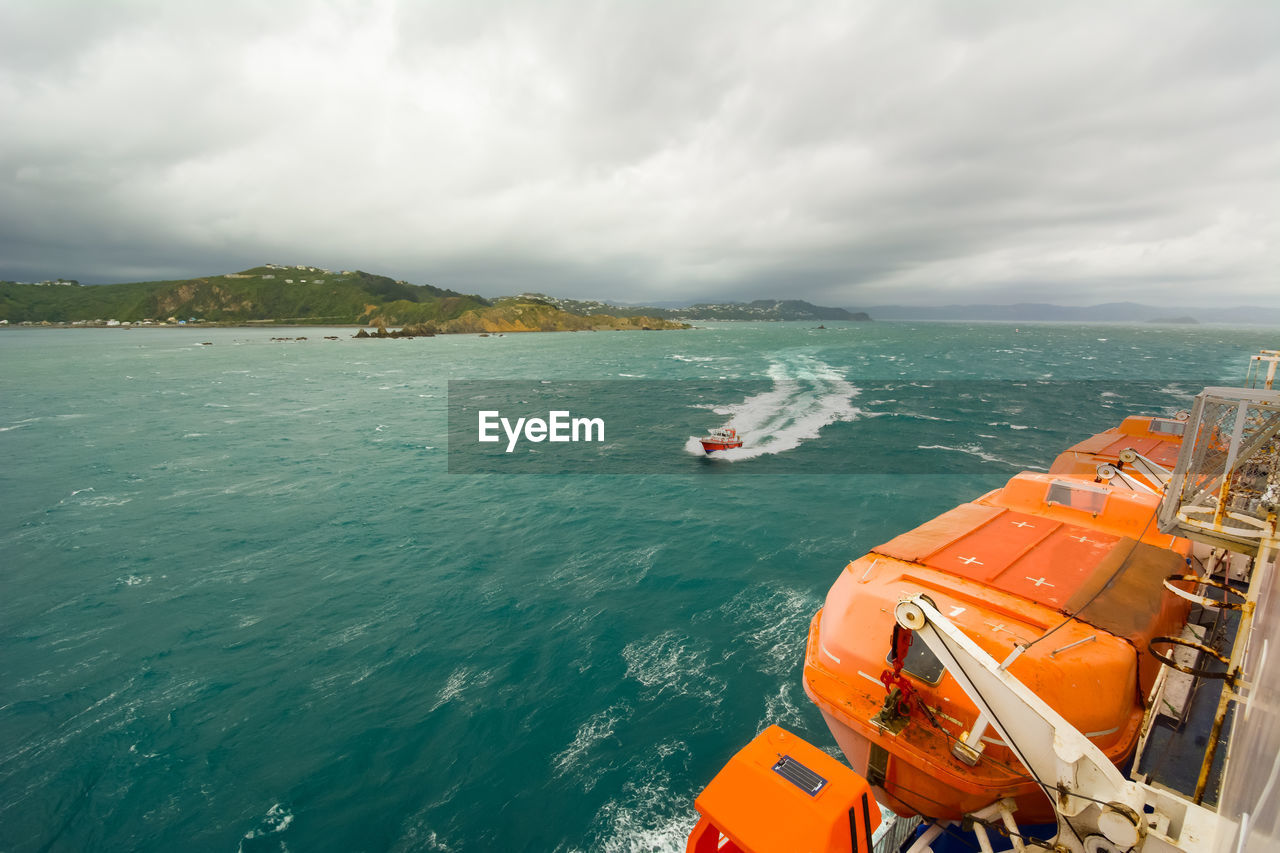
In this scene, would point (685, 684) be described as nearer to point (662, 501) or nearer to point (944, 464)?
point (662, 501)

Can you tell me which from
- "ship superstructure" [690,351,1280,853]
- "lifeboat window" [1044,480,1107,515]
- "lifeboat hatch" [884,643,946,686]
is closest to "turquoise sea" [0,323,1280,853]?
"ship superstructure" [690,351,1280,853]

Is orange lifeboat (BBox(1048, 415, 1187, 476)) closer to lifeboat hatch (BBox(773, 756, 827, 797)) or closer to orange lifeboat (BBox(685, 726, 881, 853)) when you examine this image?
orange lifeboat (BBox(685, 726, 881, 853))

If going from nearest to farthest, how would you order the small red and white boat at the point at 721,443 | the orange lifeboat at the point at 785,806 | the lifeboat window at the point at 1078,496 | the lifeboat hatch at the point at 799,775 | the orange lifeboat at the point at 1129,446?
A: the orange lifeboat at the point at 785,806, the lifeboat hatch at the point at 799,775, the lifeboat window at the point at 1078,496, the orange lifeboat at the point at 1129,446, the small red and white boat at the point at 721,443

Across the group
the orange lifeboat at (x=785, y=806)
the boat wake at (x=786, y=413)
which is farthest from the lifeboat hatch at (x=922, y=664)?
the boat wake at (x=786, y=413)

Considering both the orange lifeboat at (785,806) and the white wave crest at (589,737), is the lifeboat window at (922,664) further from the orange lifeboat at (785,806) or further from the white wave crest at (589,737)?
the white wave crest at (589,737)

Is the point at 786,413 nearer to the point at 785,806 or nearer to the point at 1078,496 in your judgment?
the point at 1078,496

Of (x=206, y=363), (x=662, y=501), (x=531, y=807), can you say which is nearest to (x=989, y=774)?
(x=531, y=807)
